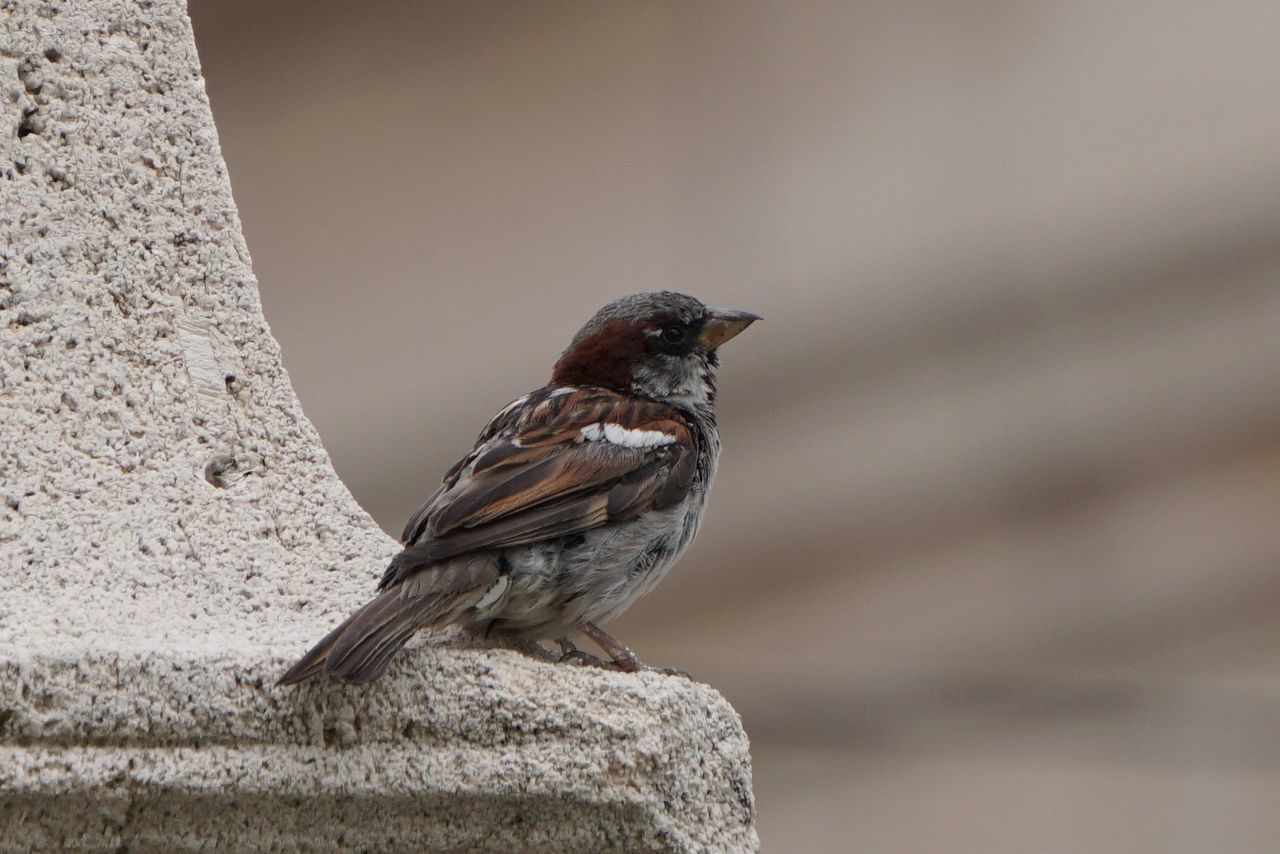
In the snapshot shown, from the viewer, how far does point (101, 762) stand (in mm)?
1745

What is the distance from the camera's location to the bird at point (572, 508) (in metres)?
2.07

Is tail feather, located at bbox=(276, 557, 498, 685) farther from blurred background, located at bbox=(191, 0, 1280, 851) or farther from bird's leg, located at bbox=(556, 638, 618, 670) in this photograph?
blurred background, located at bbox=(191, 0, 1280, 851)

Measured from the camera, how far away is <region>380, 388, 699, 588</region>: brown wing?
2312 millimetres

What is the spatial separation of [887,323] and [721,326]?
13.2 feet

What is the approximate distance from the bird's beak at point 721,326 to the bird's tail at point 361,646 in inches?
51.9

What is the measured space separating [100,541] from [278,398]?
281 mm

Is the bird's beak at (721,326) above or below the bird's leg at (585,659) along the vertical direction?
above

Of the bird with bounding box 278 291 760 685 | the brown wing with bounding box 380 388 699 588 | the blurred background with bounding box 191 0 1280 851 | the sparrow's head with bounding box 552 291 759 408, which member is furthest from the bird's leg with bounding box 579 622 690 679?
the blurred background with bounding box 191 0 1280 851

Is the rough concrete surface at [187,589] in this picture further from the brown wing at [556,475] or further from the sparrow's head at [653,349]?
the sparrow's head at [653,349]

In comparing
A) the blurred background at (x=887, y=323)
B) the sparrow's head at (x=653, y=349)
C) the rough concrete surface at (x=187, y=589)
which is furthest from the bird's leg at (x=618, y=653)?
the blurred background at (x=887, y=323)

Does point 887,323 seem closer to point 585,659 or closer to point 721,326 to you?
point 721,326

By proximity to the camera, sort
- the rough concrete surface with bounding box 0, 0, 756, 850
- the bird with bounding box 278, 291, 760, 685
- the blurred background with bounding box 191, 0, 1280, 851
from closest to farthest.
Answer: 1. the rough concrete surface with bounding box 0, 0, 756, 850
2. the bird with bounding box 278, 291, 760, 685
3. the blurred background with bounding box 191, 0, 1280, 851

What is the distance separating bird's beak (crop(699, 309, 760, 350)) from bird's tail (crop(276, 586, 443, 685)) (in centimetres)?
132

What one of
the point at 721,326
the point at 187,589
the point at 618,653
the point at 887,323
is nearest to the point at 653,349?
the point at 721,326
